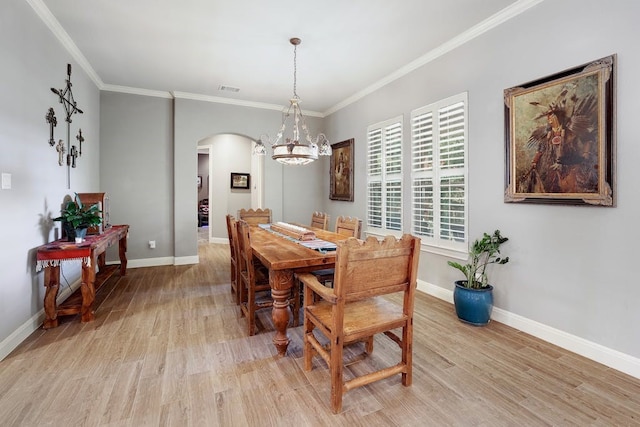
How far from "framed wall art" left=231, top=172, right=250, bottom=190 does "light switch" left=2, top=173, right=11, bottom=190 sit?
5416 mm

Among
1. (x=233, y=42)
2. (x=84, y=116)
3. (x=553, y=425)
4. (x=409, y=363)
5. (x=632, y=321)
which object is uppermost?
(x=233, y=42)

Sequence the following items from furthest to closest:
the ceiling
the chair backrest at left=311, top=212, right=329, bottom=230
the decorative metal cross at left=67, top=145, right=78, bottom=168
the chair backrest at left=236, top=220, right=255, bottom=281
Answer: the chair backrest at left=311, top=212, right=329, bottom=230 < the decorative metal cross at left=67, top=145, right=78, bottom=168 < the ceiling < the chair backrest at left=236, top=220, right=255, bottom=281

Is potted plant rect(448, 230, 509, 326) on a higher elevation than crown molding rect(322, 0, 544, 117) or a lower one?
lower

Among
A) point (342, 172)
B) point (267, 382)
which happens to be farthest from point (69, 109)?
point (342, 172)

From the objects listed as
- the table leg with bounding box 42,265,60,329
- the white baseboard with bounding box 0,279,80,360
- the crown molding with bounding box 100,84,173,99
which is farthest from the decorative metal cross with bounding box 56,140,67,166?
the crown molding with bounding box 100,84,173,99

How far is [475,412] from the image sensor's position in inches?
68.3

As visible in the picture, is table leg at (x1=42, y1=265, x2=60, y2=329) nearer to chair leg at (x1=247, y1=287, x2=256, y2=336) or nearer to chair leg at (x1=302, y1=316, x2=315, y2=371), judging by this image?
chair leg at (x1=247, y1=287, x2=256, y2=336)

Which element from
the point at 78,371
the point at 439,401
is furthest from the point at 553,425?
the point at 78,371

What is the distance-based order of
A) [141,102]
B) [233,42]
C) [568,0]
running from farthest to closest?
[141,102], [233,42], [568,0]

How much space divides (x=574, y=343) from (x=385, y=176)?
111 inches

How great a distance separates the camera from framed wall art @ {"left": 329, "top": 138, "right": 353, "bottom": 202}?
17.7 feet

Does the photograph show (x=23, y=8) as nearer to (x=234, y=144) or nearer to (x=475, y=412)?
(x=475, y=412)

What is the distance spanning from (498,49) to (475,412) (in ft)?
10.0

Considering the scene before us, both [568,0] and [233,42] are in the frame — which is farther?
[233,42]
